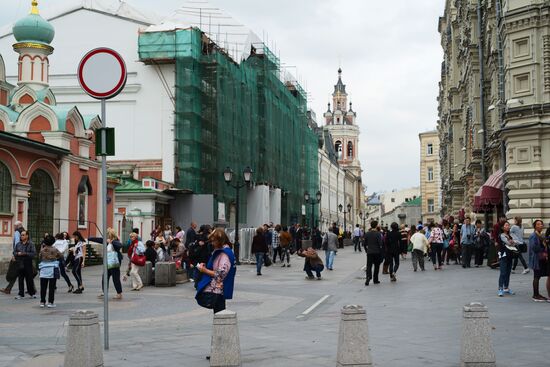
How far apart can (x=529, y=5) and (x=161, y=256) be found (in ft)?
51.8

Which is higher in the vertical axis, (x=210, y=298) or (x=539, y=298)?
(x=210, y=298)

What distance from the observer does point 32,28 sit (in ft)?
126

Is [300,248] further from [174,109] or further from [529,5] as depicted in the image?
[529,5]

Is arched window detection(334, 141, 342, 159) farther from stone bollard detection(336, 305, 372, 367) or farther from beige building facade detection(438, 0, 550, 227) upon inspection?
stone bollard detection(336, 305, 372, 367)

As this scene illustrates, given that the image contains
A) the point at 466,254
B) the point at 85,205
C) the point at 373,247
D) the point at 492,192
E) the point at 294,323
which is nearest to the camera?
the point at 294,323

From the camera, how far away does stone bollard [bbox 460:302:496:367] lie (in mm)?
8664

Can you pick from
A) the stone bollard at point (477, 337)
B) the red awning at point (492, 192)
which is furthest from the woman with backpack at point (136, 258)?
the red awning at point (492, 192)

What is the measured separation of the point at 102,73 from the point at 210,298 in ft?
10.7

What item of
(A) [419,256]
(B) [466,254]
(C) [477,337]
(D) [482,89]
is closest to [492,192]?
(B) [466,254]

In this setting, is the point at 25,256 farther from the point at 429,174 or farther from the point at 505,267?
the point at 429,174

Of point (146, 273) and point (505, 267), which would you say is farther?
point (146, 273)

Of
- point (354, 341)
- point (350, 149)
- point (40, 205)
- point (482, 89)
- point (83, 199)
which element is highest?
point (350, 149)

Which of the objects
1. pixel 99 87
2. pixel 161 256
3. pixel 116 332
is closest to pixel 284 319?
pixel 116 332

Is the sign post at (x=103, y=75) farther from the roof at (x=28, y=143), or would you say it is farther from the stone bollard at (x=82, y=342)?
the roof at (x=28, y=143)
